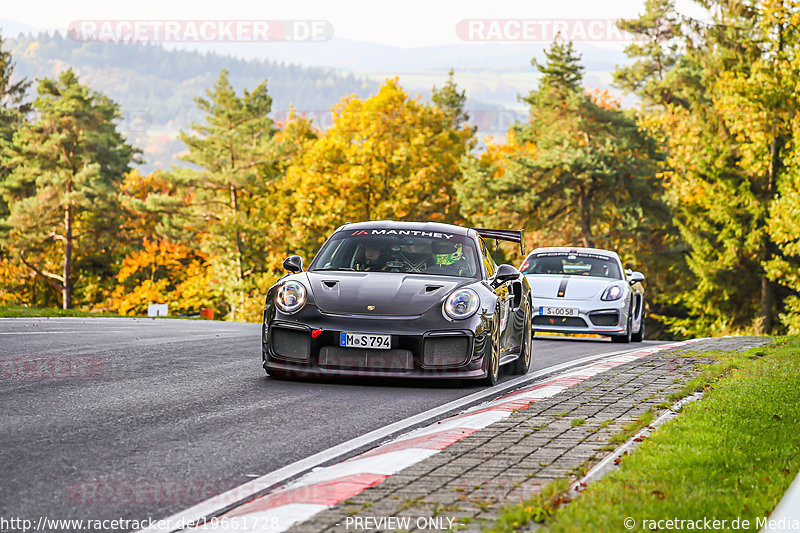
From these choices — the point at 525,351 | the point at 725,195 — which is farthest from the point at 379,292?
the point at 725,195

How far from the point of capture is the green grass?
4.24 m

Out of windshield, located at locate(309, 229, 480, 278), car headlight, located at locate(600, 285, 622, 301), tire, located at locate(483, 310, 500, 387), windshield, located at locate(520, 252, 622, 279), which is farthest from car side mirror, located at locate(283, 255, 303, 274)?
windshield, located at locate(520, 252, 622, 279)

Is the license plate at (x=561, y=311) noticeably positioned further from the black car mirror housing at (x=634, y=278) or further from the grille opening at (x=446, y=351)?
the grille opening at (x=446, y=351)

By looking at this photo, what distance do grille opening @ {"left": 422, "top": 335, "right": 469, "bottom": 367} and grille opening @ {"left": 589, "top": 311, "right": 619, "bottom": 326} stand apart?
28.4ft

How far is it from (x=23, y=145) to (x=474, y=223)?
2944 cm

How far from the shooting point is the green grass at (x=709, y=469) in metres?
4.24

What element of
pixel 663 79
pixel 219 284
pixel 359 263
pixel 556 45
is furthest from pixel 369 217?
pixel 359 263

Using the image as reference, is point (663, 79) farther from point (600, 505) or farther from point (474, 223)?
point (600, 505)

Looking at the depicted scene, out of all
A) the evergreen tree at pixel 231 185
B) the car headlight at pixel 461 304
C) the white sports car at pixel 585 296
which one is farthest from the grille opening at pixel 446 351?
the evergreen tree at pixel 231 185

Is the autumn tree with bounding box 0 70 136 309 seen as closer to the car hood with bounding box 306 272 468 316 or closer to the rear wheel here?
the rear wheel

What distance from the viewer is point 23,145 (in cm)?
6278

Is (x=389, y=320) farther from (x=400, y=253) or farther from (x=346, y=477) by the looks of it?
(x=346, y=477)

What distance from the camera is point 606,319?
1716 centimetres

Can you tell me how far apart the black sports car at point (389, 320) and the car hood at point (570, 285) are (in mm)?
7440
